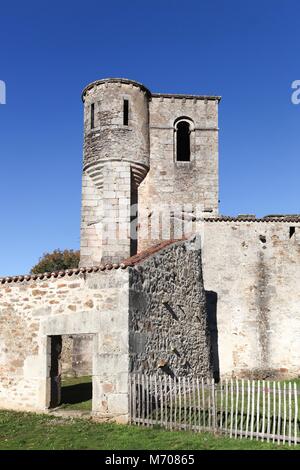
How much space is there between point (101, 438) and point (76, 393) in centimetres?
588

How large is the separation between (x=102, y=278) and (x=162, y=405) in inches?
123

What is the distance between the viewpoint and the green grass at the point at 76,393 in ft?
39.9

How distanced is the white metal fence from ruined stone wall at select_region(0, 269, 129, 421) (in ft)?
1.80

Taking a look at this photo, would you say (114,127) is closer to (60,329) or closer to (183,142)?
(183,142)

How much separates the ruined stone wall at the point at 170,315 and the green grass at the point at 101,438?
→ 5.21 ft

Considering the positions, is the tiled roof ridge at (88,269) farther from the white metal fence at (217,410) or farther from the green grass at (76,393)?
the green grass at (76,393)

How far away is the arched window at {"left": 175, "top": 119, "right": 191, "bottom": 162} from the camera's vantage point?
21.7m

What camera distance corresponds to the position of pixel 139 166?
19.9 m

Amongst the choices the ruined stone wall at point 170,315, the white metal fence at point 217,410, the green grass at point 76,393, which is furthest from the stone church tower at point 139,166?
the white metal fence at point 217,410

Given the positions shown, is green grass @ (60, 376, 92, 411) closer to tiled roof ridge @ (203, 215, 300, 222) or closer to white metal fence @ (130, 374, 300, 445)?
white metal fence @ (130, 374, 300, 445)

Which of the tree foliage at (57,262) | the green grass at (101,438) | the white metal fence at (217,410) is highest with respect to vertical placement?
the tree foliage at (57,262)

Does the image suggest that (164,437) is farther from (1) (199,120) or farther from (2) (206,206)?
(1) (199,120)

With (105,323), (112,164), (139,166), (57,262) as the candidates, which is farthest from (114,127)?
(57,262)

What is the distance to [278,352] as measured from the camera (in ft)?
58.7
